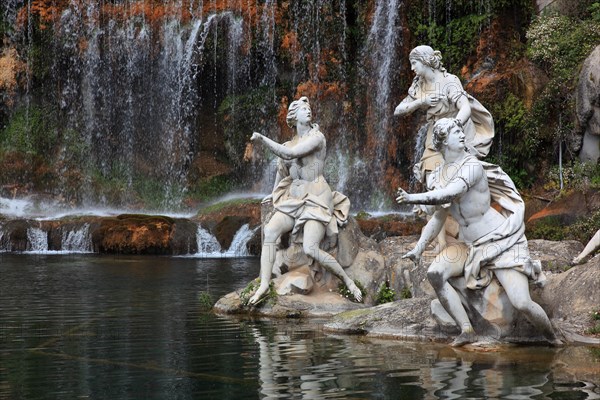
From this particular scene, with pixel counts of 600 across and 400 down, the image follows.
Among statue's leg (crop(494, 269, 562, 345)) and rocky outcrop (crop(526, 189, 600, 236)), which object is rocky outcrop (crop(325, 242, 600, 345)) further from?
rocky outcrop (crop(526, 189, 600, 236))

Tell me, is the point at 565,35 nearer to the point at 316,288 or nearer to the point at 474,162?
the point at 316,288

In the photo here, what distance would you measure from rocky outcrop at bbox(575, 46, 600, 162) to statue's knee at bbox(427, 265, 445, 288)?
42.9ft

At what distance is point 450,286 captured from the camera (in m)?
9.02

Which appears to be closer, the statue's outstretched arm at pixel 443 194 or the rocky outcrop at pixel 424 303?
the statue's outstretched arm at pixel 443 194

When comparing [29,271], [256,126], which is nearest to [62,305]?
[29,271]

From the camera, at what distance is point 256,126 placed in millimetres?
32125

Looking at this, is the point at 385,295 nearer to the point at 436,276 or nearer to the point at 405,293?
the point at 405,293

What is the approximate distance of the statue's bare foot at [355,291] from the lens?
12.1 meters

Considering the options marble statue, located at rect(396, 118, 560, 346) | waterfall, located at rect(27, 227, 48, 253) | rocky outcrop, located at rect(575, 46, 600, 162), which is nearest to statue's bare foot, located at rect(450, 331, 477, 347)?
marble statue, located at rect(396, 118, 560, 346)

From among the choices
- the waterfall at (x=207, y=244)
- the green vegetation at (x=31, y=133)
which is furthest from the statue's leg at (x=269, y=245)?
the green vegetation at (x=31, y=133)

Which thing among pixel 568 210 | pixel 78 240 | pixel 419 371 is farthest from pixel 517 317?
pixel 78 240

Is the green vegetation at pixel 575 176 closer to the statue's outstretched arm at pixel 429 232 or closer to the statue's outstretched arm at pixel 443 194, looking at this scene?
the statue's outstretched arm at pixel 429 232

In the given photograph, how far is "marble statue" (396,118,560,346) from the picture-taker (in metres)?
8.79

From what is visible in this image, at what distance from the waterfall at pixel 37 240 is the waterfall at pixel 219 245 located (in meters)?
3.77
